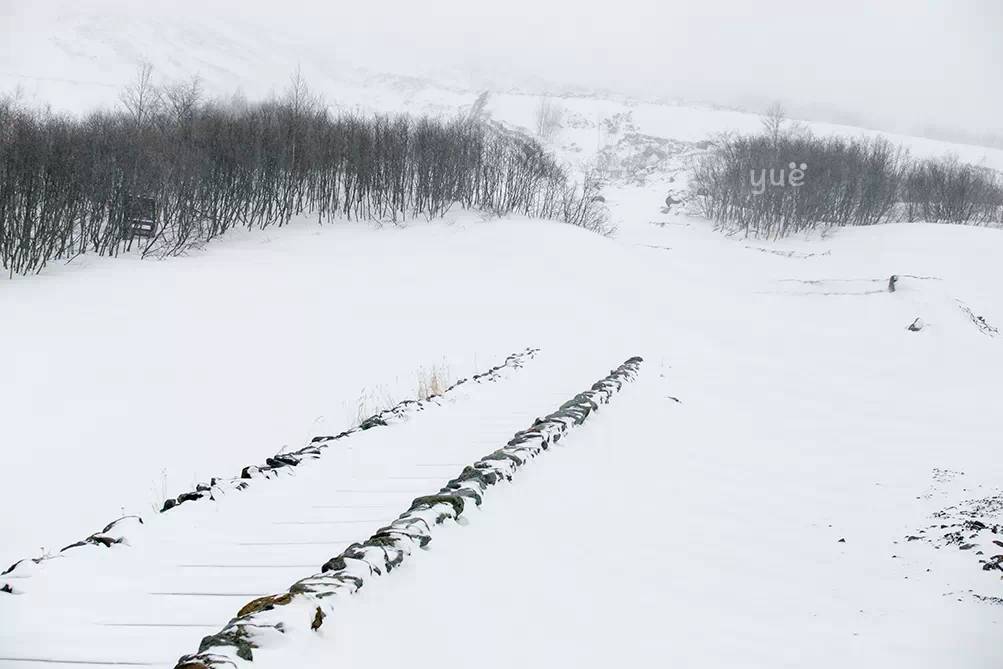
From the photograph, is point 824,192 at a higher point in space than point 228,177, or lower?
higher

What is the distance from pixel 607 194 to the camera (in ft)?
238

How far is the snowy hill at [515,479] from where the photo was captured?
2658 millimetres

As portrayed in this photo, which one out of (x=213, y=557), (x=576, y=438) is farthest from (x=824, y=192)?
(x=213, y=557)

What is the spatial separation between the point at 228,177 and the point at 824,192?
40.4 m

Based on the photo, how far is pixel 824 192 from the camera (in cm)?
4888

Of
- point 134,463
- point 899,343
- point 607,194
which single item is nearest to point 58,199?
point 134,463

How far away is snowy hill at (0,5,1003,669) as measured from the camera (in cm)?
266

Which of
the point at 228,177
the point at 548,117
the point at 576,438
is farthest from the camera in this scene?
the point at 548,117

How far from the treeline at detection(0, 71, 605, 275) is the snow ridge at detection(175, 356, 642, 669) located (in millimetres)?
23679

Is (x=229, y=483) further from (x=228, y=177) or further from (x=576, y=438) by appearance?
(x=228, y=177)

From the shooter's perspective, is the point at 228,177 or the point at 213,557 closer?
the point at 213,557

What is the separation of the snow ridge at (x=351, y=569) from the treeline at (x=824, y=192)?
1952 inches

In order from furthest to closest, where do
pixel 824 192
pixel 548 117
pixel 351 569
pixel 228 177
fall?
pixel 548 117, pixel 824 192, pixel 228 177, pixel 351 569

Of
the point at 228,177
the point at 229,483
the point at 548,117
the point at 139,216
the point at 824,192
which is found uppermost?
the point at 548,117
